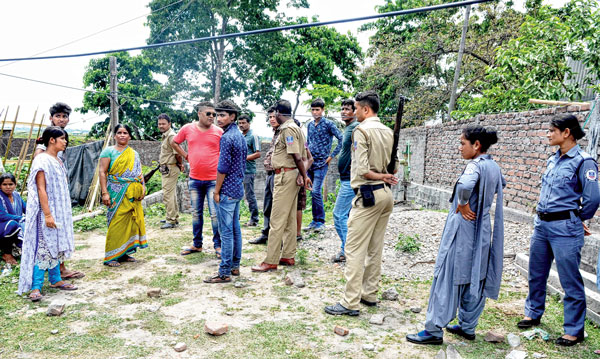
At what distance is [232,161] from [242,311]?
1524 millimetres

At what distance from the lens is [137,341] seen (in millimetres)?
2869

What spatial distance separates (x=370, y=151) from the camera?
3.31 m

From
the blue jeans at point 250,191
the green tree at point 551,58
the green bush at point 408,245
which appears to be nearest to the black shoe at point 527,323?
the green bush at point 408,245

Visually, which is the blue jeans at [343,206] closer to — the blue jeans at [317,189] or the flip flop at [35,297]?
the blue jeans at [317,189]

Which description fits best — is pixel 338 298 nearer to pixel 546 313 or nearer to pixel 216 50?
pixel 546 313

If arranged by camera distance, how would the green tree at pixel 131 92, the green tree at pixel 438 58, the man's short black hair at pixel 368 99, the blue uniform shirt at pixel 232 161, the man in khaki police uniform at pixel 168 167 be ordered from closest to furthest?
the man's short black hair at pixel 368 99
the blue uniform shirt at pixel 232 161
the man in khaki police uniform at pixel 168 167
the green tree at pixel 438 58
the green tree at pixel 131 92

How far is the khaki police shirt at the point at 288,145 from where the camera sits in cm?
420

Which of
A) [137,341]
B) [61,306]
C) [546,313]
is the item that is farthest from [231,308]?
[546,313]

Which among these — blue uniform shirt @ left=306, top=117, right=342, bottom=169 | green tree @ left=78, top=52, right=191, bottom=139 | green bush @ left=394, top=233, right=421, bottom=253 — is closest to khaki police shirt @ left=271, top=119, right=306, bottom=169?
blue uniform shirt @ left=306, top=117, right=342, bottom=169

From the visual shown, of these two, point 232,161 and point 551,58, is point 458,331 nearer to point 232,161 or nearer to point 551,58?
point 232,161

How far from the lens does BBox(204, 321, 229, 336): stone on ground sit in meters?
2.95

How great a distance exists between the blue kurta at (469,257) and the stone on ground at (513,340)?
0.29 m

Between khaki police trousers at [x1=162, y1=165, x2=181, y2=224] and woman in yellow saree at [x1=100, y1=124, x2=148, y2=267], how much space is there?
6.35ft

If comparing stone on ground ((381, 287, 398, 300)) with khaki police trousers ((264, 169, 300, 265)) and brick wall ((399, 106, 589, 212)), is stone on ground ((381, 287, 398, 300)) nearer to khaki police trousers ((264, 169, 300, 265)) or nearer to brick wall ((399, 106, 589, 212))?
khaki police trousers ((264, 169, 300, 265))
